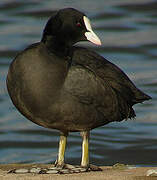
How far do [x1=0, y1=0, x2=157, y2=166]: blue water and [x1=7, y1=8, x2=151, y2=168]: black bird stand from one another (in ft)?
15.1

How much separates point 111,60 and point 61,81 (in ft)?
29.1

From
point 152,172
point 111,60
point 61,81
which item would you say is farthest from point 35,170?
point 111,60

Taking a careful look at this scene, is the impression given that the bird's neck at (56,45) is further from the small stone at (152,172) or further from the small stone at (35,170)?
the small stone at (152,172)

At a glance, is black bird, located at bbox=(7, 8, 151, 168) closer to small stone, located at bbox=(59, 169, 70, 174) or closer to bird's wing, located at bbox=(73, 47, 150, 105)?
bird's wing, located at bbox=(73, 47, 150, 105)

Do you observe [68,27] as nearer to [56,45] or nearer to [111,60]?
[56,45]

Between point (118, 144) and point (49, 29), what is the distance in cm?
607

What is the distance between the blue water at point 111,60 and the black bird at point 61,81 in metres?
4.61

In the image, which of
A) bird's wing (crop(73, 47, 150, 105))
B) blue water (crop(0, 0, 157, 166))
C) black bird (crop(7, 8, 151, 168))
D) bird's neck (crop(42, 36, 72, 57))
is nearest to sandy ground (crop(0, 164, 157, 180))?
black bird (crop(7, 8, 151, 168))

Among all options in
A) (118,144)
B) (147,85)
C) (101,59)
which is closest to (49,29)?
(101,59)

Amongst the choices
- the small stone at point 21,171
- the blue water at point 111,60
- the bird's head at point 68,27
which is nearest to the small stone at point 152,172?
the small stone at point 21,171

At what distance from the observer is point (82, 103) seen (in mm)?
8922

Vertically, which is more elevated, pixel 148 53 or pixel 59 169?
pixel 148 53

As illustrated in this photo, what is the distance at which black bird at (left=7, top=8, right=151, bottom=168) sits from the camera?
8797 mm

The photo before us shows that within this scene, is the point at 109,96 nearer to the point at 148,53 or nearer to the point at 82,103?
the point at 82,103
